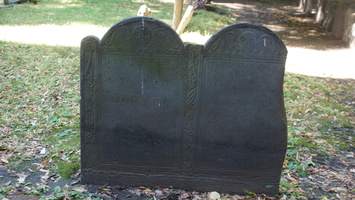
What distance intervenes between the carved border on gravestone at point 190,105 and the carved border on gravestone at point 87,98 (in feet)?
3.51

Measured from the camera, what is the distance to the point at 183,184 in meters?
4.29

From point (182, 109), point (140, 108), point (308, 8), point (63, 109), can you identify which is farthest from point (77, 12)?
point (308, 8)

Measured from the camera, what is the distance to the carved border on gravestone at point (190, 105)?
3.97 meters

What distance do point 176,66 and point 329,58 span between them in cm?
965

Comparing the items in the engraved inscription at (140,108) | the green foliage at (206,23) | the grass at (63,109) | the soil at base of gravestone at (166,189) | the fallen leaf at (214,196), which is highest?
the green foliage at (206,23)

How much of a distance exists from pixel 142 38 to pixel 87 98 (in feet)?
3.06

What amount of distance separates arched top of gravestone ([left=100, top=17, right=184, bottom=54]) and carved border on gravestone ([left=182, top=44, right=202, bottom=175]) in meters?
0.17

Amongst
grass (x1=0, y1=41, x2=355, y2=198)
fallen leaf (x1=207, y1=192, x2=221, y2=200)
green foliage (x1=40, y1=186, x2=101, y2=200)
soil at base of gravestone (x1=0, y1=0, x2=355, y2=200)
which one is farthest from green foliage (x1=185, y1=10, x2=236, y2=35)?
green foliage (x1=40, y1=186, x2=101, y2=200)

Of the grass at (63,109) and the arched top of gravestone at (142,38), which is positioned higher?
the arched top of gravestone at (142,38)

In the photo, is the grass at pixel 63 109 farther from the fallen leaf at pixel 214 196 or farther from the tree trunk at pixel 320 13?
the tree trunk at pixel 320 13

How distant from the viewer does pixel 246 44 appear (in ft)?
12.9

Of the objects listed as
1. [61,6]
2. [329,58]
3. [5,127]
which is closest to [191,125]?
[5,127]

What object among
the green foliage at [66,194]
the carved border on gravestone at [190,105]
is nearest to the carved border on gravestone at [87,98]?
the green foliage at [66,194]

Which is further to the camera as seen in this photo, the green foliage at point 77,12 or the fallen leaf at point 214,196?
the green foliage at point 77,12
